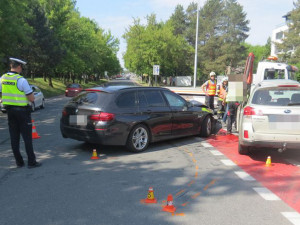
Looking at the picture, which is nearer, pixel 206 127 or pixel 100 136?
pixel 100 136

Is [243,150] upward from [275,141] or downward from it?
downward

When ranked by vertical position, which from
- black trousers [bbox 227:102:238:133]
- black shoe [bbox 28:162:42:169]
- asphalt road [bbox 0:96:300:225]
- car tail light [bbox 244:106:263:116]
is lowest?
asphalt road [bbox 0:96:300:225]

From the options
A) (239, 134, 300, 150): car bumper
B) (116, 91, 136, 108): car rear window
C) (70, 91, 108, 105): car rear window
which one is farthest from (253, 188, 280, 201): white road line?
(70, 91, 108, 105): car rear window

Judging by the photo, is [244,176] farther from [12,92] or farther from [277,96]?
[12,92]

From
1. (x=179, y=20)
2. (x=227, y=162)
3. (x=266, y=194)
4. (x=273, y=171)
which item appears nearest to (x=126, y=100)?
(x=227, y=162)

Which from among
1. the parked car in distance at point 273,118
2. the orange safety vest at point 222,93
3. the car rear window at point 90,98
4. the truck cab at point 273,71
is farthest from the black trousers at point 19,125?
the truck cab at point 273,71

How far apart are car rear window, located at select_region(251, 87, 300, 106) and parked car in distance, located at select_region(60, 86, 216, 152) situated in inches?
92.3

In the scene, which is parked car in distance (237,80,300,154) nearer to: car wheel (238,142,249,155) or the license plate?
car wheel (238,142,249,155)

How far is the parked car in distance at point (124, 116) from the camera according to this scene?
6902 mm

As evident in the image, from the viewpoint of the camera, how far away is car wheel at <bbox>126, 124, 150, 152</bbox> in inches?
286

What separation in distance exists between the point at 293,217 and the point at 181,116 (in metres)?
4.85

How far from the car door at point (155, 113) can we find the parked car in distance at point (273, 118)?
2.08 metres

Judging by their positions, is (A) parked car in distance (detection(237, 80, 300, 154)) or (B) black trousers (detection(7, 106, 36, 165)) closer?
(B) black trousers (detection(7, 106, 36, 165))

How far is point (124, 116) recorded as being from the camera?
23.3ft
